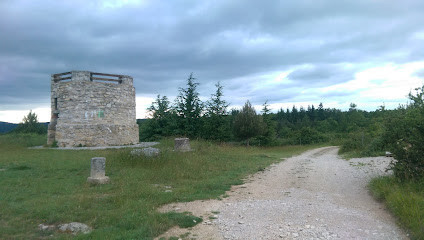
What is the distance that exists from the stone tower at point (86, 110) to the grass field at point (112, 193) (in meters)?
8.01

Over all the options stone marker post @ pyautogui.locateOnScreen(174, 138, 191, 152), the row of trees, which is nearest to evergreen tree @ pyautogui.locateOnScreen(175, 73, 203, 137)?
the row of trees

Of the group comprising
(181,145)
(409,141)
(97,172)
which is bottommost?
(97,172)

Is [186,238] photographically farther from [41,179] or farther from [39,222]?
[41,179]

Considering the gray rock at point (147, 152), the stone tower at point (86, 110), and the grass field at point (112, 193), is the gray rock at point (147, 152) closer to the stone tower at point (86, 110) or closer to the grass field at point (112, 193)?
the grass field at point (112, 193)

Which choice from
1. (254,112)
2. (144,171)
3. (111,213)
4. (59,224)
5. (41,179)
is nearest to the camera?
(59,224)

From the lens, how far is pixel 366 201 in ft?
21.9

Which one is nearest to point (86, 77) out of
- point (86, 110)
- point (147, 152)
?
point (86, 110)

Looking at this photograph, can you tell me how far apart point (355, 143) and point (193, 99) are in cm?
1646

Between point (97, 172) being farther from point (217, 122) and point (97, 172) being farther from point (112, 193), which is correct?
point (217, 122)

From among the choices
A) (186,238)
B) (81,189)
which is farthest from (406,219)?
(81,189)

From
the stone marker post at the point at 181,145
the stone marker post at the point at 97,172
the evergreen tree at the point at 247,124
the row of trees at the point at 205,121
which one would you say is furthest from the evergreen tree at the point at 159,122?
the stone marker post at the point at 97,172

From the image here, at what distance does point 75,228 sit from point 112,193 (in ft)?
8.07

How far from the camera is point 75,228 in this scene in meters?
5.03

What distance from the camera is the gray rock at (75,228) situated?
4.94 meters
